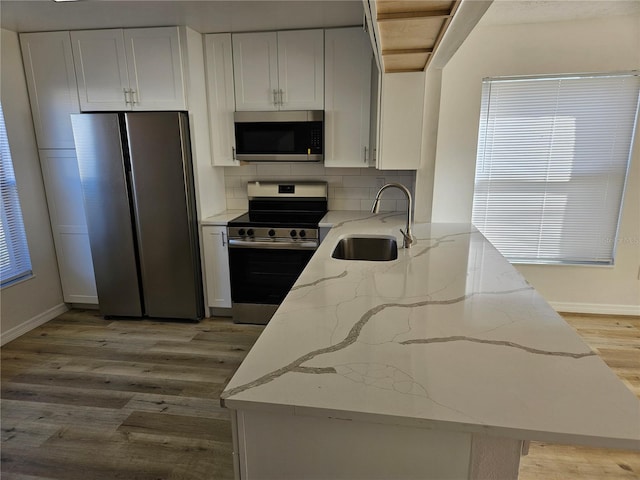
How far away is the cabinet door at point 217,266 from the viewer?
10.4 ft

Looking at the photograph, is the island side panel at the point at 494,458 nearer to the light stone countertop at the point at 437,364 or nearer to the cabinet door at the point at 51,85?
the light stone countertop at the point at 437,364

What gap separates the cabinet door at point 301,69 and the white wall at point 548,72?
3.45 feet

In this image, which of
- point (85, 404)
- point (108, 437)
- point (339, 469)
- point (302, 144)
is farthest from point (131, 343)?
point (339, 469)

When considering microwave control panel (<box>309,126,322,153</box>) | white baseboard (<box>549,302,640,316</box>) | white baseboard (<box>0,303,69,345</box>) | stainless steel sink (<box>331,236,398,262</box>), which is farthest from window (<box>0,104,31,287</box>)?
white baseboard (<box>549,302,640,316</box>)

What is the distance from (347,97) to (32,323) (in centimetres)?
325

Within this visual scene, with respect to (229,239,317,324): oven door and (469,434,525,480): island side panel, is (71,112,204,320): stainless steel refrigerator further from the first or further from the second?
(469,434,525,480): island side panel

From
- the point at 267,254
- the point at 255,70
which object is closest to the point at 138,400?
the point at 267,254

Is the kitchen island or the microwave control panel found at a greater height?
the microwave control panel

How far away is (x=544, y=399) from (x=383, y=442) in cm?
37

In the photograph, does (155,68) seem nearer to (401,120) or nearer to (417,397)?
(401,120)

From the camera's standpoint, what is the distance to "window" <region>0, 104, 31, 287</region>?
299 centimetres

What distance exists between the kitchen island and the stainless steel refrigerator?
2145 mm

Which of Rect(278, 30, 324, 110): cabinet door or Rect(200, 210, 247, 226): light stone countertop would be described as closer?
Rect(278, 30, 324, 110): cabinet door

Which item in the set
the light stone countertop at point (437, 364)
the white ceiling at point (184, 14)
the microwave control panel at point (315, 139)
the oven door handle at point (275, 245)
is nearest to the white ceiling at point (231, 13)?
the white ceiling at point (184, 14)
